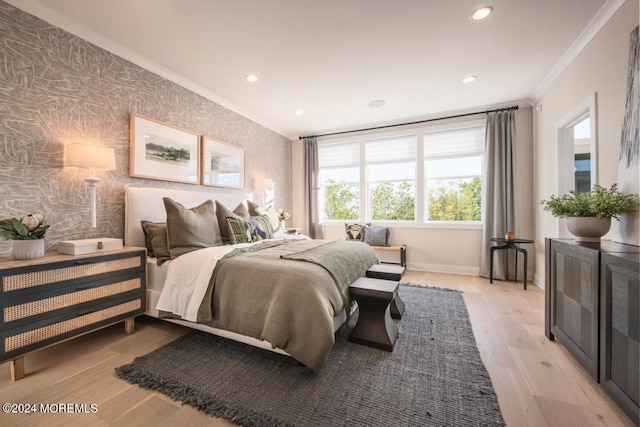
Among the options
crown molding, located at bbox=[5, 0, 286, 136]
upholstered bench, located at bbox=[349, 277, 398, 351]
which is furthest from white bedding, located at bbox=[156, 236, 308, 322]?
crown molding, located at bbox=[5, 0, 286, 136]

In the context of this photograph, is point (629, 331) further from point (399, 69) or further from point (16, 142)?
point (16, 142)

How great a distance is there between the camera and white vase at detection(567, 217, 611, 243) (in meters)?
1.80

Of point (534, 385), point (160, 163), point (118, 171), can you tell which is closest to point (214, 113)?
point (160, 163)

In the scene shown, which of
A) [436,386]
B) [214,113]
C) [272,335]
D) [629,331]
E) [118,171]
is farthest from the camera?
[214,113]

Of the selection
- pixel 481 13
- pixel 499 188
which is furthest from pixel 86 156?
pixel 499 188

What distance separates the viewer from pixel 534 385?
1.56m

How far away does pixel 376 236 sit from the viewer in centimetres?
460

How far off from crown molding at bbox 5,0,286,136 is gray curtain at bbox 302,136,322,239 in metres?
1.93

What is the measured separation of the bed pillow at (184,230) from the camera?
92.9 inches

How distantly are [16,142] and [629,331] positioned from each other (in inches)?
158

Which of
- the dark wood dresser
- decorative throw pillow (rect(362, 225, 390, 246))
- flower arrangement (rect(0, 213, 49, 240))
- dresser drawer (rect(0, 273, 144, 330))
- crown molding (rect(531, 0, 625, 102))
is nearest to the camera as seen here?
the dark wood dresser

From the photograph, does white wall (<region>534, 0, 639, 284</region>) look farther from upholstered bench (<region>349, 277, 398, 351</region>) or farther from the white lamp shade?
the white lamp shade

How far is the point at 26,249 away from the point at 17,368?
2.42 ft

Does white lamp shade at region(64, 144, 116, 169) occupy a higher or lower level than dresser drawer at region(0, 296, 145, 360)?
higher
